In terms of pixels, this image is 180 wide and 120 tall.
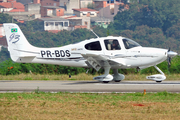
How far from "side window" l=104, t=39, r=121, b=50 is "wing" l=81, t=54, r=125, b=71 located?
0.46 m

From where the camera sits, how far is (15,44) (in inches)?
760

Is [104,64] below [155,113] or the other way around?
below

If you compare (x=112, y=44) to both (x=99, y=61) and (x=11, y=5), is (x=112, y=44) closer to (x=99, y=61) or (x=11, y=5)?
(x=99, y=61)

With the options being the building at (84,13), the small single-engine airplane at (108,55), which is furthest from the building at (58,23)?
the small single-engine airplane at (108,55)

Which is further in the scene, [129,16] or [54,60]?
[129,16]

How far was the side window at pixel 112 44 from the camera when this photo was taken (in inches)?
691

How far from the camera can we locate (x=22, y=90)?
588 inches

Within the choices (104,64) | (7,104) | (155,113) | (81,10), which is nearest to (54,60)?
(104,64)

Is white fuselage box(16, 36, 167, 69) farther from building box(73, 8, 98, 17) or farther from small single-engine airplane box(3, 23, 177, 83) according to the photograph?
building box(73, 8, 98, 17)

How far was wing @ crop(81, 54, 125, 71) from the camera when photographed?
16.9 meters

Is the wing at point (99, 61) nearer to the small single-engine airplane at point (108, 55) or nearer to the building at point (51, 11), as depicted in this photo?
the small single-engine airplane at point (108, 55)

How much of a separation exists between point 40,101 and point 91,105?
168 cm

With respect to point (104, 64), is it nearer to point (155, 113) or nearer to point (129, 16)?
point (155, 113)

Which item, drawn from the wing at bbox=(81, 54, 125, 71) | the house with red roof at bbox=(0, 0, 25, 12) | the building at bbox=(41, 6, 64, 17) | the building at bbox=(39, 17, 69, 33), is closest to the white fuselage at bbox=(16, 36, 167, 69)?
the wing at bbox=(81, 54, 125, 71)
